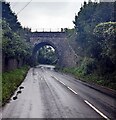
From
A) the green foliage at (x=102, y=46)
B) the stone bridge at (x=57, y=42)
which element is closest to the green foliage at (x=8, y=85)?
the green foliage at (x=102, y=46)

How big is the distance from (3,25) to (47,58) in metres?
93.4

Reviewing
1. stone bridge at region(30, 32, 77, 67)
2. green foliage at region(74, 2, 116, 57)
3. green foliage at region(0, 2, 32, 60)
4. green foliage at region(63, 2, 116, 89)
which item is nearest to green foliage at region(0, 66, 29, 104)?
green foliage at region(0, 2, 32, 60)

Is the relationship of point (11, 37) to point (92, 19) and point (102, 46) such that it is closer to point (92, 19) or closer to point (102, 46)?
point (102, 46)

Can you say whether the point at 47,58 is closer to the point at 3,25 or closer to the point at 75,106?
the point at 3,25

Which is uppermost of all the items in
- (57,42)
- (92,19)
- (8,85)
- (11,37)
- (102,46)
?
(92,19)

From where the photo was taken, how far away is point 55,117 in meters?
10.7

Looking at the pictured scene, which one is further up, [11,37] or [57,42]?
[57,42]

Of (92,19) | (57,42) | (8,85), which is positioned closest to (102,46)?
(92,19)

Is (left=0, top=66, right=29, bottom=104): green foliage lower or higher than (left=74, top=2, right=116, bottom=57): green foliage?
lower

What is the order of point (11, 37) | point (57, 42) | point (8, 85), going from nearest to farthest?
point (8, 85)
point (11, 37)
point (57, 42)

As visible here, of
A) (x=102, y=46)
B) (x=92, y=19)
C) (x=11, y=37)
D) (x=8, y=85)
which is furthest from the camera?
(x=92, y=19)

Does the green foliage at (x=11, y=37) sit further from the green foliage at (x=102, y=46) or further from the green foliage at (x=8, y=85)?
the green foliage at (x=102, y=46)

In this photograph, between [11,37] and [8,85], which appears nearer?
[8,85]

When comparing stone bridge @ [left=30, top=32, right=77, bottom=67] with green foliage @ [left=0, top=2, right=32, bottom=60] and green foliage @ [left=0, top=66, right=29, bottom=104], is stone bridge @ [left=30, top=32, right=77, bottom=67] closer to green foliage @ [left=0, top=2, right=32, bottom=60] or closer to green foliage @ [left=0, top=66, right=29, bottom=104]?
green foliage @ [left=0, top=2, right=32, bottom=60]
